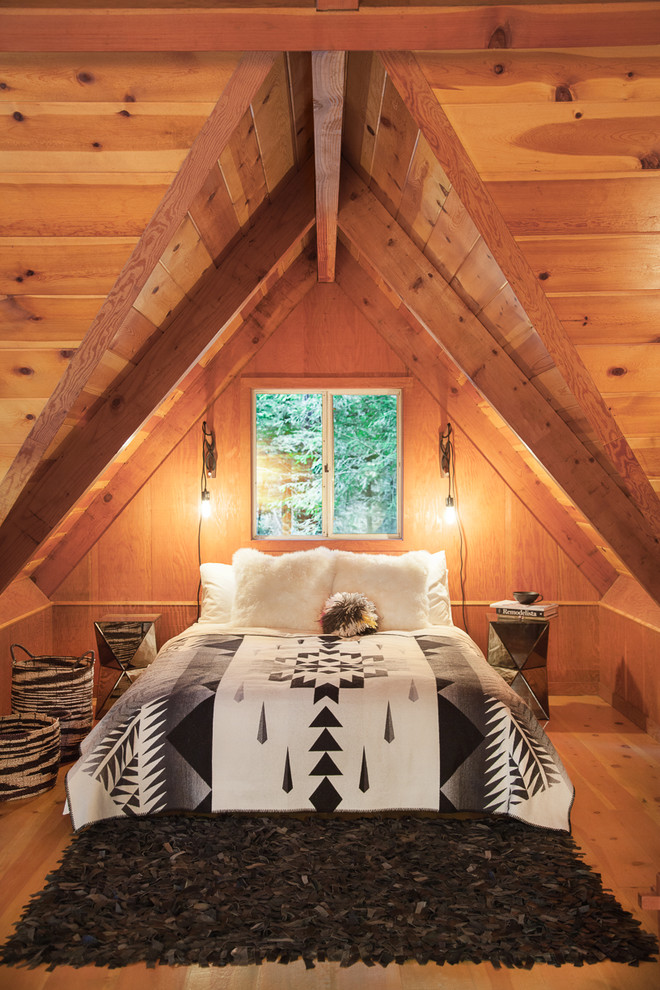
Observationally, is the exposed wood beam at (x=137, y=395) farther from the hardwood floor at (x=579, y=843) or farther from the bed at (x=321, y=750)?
the hardwood floor at (x=579, y=843)

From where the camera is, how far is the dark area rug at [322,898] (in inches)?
78.5

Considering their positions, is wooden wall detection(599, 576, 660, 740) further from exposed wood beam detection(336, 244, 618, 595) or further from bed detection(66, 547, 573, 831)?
bed detection(66, 547, 573, 831)

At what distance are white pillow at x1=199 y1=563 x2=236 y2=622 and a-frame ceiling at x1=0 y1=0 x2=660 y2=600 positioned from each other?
125cm

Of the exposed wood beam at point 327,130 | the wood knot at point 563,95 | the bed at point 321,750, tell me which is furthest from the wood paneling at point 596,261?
the bed at point 321,750

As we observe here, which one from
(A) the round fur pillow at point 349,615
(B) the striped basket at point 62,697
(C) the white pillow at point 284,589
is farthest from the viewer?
(C) the white pillow at point 284,589

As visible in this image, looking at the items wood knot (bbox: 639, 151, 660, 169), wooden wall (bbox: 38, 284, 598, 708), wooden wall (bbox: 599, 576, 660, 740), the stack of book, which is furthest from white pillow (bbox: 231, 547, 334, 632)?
wood knot (bbox: 639, 151, 660, 169)

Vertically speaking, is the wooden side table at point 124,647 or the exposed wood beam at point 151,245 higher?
the exposed wood beam at point 151,245

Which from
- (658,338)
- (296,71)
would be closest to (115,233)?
(296,71)

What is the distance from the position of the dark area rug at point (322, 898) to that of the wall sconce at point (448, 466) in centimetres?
200

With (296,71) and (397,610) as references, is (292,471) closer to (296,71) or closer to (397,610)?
(397,610)

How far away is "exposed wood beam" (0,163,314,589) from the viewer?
3018 mm

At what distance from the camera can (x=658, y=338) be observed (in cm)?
210

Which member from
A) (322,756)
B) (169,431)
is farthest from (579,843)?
(169,431)

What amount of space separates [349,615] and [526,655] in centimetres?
100
